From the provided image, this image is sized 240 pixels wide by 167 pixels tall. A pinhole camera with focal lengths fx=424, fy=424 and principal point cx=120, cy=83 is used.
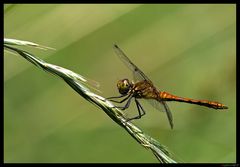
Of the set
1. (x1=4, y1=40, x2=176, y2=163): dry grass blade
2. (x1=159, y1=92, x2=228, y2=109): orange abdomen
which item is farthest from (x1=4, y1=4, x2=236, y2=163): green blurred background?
(x1=4, y1=40, x2=176, y2=163): dry grass blade

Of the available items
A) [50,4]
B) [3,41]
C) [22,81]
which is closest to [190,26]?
[50,4]

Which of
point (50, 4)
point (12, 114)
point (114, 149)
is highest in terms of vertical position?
point (50, 4)

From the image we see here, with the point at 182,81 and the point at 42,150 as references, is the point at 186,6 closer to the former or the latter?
the point at 182,81

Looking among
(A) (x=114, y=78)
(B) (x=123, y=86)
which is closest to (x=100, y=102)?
(B) (x=123, y=86)

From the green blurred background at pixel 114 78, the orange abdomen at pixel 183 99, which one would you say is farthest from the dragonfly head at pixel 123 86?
the green blurred background at pixel 114 78

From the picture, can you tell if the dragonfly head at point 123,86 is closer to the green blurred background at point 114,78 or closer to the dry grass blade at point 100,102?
the green blurred background at point 114,78

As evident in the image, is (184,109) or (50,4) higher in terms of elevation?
(50,4)
